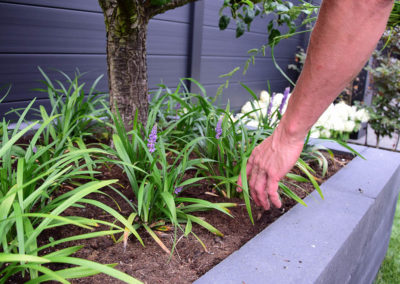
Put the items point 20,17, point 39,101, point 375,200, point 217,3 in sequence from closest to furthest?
point 375,200, point 20,17, point 39,101, point 217,3

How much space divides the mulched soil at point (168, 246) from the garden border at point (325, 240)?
88 mm

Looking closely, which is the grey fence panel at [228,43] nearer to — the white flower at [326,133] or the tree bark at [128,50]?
the white flower at [326,133]

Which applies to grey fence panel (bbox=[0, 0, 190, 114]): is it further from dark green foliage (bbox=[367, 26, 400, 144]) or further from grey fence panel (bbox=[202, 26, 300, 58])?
dark green foliage (bbox=[367, 26, 400, 144])

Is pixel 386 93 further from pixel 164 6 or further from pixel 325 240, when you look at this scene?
pixel 325 240

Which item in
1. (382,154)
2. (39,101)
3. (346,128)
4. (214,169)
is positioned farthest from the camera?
(346,128)

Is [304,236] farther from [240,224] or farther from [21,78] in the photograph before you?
[21,78]

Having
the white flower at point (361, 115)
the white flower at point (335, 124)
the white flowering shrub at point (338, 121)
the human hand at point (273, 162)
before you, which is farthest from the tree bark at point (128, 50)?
the white flower at point (361, 115)

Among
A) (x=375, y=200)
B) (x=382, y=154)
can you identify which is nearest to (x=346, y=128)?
(x=382, y=154)

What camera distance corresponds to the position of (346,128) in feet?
12.4

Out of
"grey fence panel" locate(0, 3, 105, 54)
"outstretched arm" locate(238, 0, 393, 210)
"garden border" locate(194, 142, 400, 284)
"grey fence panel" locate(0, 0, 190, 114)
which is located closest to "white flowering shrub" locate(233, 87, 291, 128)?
"garden border" locate(194, 142, 400, 284)

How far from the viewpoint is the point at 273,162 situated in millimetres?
1025

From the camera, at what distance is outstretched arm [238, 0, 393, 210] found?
0.78 meters

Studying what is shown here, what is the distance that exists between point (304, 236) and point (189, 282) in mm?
402

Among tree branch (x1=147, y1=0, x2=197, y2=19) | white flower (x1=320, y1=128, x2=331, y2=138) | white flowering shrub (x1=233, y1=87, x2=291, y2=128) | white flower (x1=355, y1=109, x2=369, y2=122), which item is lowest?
white flower (x1=320, y1=128, x2=331, y2=138)
